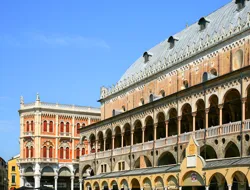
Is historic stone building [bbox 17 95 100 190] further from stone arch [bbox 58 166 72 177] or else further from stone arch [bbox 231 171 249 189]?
stone arch [bbox 231 171 249 189]

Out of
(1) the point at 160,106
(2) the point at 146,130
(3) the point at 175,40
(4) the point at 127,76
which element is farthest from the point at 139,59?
(1) the point at 160,106

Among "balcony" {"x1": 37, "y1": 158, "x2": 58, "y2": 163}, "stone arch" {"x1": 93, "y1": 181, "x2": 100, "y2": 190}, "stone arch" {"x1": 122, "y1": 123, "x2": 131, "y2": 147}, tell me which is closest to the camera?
"stone arch" {"x1": 122, "y1": 123, "x2": 131, "y2": 147}

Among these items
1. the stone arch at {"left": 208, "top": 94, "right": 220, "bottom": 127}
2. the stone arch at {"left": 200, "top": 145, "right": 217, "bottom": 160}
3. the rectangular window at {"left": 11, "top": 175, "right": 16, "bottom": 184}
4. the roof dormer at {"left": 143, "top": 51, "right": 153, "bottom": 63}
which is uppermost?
the roof dormer at {"left": 143, "top": 51, "right": 153, "bottom": 63}

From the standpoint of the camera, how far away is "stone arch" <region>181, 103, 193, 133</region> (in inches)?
1740

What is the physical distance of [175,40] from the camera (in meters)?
57.9

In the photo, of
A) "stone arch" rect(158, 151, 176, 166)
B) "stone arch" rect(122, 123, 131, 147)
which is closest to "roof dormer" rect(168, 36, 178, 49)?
"stone arch" rect(122, 123, 131, 147)

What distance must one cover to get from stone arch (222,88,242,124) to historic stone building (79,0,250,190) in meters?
0.08

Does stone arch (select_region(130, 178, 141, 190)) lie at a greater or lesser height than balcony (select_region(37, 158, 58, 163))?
lesser

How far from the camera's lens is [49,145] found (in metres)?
83.2

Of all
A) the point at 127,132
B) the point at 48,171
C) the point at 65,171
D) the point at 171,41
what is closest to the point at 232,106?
the point at 127,132

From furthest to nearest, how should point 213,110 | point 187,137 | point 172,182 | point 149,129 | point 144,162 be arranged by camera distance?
point 149,129
point 144,162
point 213,110
point 187,137
point 172,182

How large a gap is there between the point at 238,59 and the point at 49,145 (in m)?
48.0

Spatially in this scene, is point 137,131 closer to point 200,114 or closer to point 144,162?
point 144,162

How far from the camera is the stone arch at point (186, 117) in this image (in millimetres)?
44184
